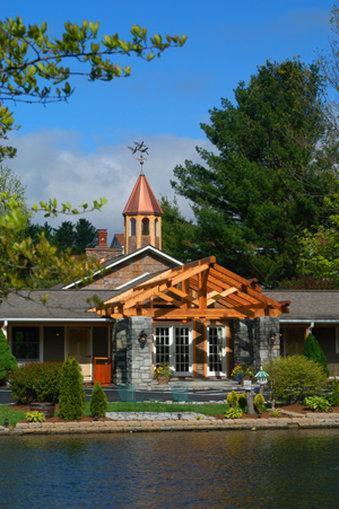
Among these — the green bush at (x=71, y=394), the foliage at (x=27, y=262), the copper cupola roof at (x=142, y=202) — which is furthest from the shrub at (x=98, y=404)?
the copper cupola roof at (x=142, y=202)

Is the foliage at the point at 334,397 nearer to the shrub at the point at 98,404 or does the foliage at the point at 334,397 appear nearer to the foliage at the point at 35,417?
the shrub at the point at 98,404

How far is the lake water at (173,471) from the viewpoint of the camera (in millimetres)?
12453

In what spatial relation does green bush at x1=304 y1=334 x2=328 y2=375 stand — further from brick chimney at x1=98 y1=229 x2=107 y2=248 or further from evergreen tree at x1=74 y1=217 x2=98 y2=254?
evergreen tree at x1=74 y1=217 x2=98 y2=254

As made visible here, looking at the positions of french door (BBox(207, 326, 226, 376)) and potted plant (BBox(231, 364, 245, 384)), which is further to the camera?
french door (BBox(207, 326, 226, 376))

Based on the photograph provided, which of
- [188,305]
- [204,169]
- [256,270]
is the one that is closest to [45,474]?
[188,305]

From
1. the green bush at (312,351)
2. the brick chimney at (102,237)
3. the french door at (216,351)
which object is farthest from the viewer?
the brick chimney at (102,237)

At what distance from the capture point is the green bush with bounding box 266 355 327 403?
963 inches

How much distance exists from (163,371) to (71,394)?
10.6 metres

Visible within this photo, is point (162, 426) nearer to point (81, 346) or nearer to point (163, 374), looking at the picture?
point (163, 374)

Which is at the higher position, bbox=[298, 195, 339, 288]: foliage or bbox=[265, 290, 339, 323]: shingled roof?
bbox=[298, 195, 339, 288]: foliage

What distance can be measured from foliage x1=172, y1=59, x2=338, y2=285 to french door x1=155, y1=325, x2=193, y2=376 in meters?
16.9

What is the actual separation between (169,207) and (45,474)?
61402 mm

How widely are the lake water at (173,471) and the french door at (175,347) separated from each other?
14.3 m

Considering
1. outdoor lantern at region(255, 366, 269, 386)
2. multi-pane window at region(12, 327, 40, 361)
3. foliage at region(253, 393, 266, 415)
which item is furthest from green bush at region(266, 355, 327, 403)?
multi-pane window at region(12, 327, 40, 361)
